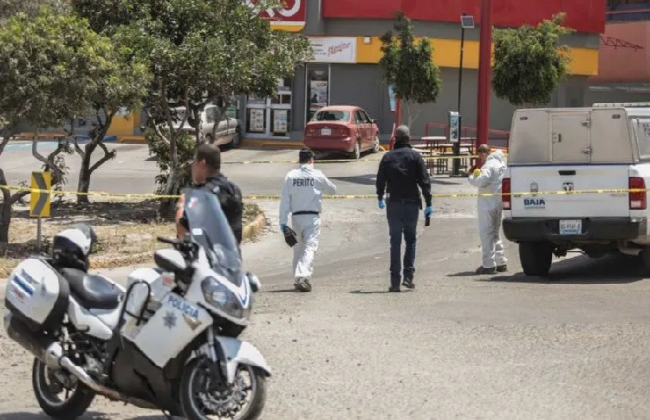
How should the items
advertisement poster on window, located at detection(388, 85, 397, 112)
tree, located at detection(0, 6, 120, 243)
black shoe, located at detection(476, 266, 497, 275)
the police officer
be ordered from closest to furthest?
the police officer → black shoe, located at detection(476, 266, 497, 275) → tree, located at detection(0, 6, 120, 243) → advertisement poster on window, located at detection(388, 85, 397, 112)

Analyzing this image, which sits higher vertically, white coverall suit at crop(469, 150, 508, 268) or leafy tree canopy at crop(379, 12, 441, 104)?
leafy tree canopy at crop(379, 12, 441, 104)

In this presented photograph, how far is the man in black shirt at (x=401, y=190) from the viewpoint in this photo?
13.1 metres

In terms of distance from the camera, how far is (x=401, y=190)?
13.1 m

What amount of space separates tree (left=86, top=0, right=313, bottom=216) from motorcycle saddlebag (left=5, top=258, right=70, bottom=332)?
12841mm

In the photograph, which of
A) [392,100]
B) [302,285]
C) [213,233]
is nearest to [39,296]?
[213,233]

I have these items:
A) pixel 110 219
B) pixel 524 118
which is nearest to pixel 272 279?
pixel 524 118

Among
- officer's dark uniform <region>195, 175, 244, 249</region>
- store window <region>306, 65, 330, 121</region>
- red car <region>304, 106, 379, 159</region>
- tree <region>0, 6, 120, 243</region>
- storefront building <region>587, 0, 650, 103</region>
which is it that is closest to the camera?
officer's dark uniform <region>195, 175, 244, 249</region>

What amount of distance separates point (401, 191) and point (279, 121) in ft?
98.5

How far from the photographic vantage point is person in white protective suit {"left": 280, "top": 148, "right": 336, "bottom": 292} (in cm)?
1336

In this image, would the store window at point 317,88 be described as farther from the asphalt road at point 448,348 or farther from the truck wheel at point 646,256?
the truck wheel at point 646,256

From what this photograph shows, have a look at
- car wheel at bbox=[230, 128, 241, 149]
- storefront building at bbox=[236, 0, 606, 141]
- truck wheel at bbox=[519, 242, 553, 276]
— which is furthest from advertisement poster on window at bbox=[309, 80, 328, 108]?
truck wheel at bbox=[519, 242, 553, 276]

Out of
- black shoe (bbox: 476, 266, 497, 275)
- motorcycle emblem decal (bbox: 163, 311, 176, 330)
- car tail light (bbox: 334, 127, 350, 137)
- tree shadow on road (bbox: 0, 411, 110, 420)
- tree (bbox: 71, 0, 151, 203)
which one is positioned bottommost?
black shoe (bbox: 476, 266, 497, 275)

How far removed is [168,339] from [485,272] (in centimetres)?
969

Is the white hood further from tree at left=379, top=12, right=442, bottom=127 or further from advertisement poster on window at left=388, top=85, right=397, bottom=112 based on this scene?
advertisement poster on window at left=388, top=85, right=397, bottom=112
